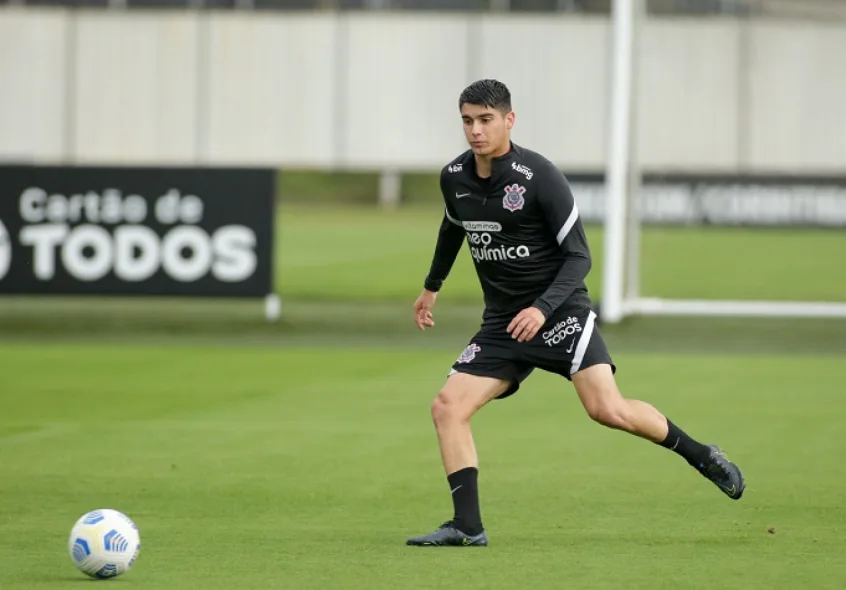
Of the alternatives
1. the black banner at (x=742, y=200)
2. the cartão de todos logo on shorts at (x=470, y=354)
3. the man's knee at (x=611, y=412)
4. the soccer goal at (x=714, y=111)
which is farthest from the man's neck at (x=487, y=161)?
the black banner at (x=742, y=200)

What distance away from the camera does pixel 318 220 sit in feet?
167

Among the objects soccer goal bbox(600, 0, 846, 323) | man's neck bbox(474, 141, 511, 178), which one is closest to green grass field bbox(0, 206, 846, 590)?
soccer goal bbox(600, 0, 846, 323)

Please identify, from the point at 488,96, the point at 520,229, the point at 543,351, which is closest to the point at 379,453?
the point at 543,351

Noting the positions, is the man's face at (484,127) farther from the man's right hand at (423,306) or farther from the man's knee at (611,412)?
the man's knee at (611,412)

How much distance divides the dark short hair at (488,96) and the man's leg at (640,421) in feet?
4.33

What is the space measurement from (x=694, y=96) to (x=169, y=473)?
41.1ft

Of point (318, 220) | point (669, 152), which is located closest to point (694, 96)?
point (669, 152)

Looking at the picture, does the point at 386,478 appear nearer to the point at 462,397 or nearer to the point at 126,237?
the point at 462,397

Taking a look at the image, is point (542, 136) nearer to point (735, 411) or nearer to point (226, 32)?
point (226, 32)

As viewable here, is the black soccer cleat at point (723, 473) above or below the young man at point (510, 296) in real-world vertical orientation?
below

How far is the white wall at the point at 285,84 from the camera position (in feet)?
74.6

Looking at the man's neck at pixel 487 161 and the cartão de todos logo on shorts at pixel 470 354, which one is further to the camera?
the cartão de todos logo on shorts at pixel 470 354

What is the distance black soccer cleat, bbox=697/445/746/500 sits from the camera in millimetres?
8281

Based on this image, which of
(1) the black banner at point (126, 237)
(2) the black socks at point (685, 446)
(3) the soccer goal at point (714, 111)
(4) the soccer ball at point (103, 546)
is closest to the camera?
(4) the soccer ball at point (103, 546)
